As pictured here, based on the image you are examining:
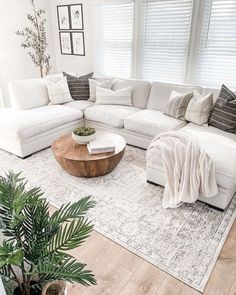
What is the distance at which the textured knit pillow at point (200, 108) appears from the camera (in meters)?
2.90

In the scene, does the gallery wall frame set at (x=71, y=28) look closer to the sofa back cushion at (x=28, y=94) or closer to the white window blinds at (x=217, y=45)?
the sofa back cushion at (x=28, y=94)

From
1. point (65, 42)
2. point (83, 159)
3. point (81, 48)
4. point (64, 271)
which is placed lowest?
Result: point (83, 159)

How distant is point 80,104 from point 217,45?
223 cm

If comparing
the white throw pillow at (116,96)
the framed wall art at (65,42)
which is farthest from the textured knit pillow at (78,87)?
the framed wall art at (65,42)

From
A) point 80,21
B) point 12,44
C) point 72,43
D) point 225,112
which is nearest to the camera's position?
point 225,112

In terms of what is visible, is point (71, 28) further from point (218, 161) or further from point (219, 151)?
point (218, 161)

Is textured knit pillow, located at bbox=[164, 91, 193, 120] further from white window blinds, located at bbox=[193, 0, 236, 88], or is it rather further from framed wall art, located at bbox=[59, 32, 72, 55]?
framed wall art, located at bbox=[59, 32, 72, 55]

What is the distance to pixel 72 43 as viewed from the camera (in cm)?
494

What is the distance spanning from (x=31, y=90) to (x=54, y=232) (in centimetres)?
299

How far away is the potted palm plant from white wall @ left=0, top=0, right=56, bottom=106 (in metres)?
4.16

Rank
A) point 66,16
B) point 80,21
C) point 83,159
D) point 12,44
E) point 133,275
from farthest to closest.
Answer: point 66,16 < point 80,21 < point 12,44 < point 83,159 < point 133,275

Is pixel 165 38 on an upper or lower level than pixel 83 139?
upper

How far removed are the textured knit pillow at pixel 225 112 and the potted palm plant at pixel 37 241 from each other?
2212 millimetres

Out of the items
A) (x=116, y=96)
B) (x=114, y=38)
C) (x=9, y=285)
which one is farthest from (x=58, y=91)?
(x=9, y=285)
